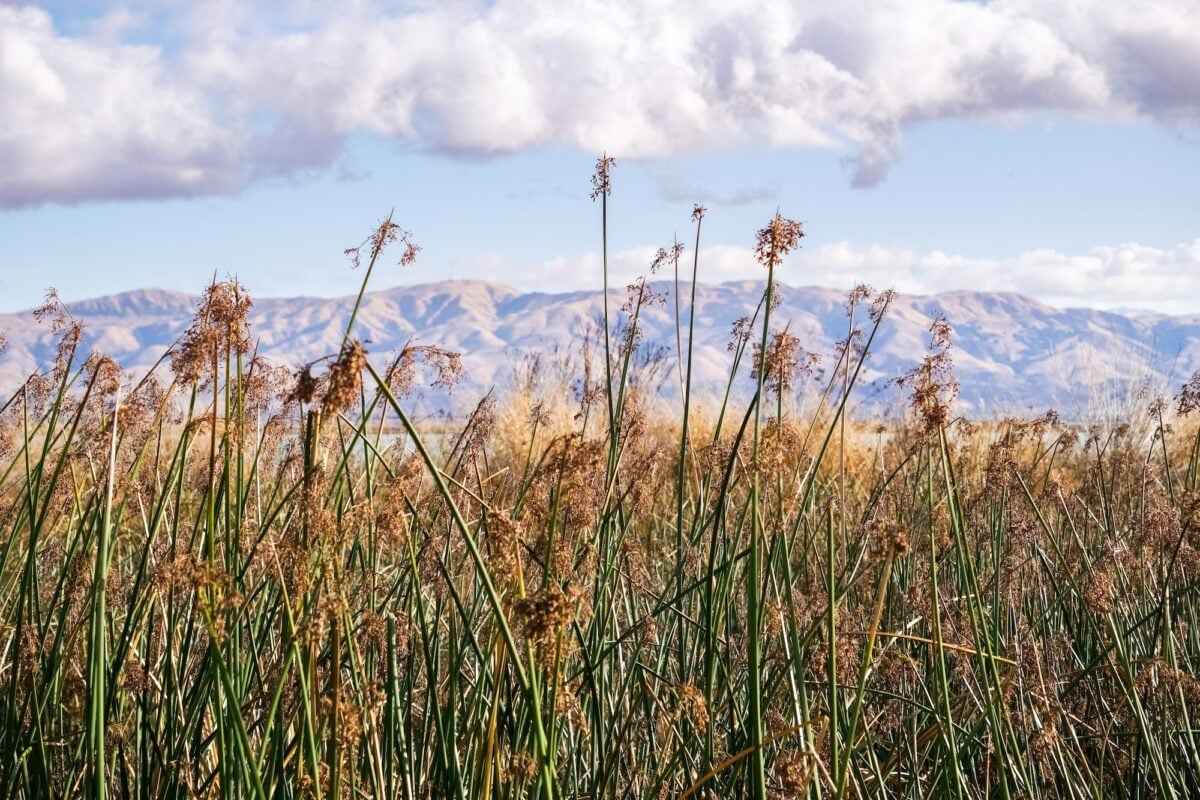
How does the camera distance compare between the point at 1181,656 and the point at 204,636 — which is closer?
the point at 204,636

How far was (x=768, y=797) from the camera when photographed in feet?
6.84

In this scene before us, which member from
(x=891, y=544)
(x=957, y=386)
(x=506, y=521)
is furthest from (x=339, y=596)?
(x=957, y=386)

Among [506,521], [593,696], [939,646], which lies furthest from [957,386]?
[506,521]

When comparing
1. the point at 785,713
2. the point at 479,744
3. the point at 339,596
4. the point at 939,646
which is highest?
the point at 339,596

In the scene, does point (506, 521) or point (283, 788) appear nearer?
point (506, 521)

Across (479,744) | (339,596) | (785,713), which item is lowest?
(785,713)

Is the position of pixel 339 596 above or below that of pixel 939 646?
above

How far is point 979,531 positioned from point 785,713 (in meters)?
1.19

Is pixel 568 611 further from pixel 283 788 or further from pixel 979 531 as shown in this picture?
pixel 979 531

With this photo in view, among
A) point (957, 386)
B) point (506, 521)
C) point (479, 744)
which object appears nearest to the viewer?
point (506, 521)

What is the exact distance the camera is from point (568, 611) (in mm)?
1279

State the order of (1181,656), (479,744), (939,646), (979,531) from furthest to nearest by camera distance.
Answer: (979,531) < (1181,656) < (479,744) < (939,646)

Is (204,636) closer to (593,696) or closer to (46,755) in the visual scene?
(46,755)

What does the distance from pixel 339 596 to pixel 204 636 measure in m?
1.55
